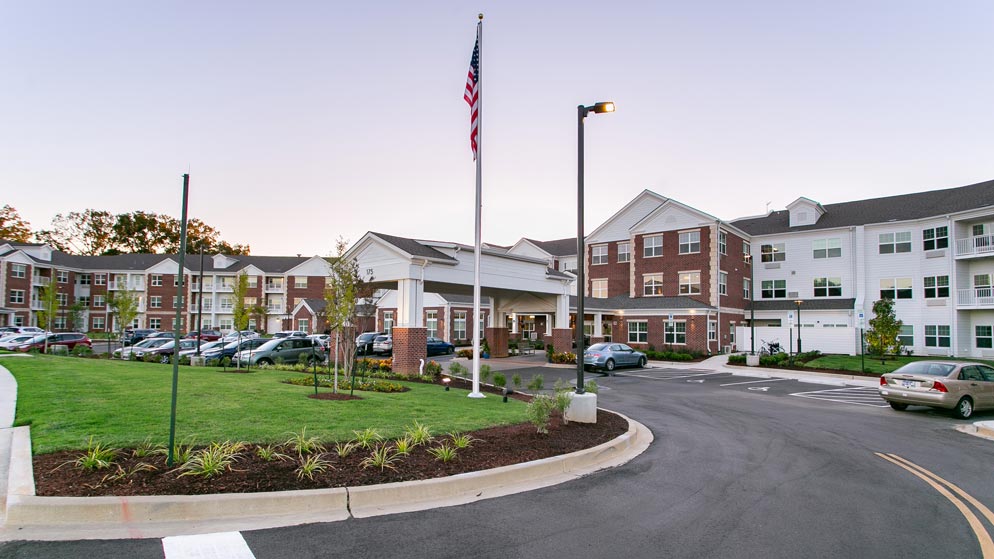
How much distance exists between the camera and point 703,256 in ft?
130

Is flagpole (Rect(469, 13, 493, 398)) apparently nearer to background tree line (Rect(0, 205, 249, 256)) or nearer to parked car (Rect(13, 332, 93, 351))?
parked car (Rect(13, 332, 93, 351))

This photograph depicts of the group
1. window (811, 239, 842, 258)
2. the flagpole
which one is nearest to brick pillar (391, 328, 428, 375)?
the flagpole

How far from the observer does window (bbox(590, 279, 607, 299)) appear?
155 feet

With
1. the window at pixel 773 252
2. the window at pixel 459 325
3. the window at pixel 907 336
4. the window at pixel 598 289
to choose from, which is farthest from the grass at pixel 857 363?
the window at pixel 459 325

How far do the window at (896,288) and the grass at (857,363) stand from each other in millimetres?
4703

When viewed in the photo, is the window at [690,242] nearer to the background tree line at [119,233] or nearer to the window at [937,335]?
the window at [937,335]

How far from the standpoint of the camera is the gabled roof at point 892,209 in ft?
117

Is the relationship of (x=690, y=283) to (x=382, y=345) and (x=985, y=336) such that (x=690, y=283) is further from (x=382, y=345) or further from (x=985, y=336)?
(x=382, y=345)

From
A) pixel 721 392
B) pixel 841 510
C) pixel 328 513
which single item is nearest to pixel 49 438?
pixel 328 513

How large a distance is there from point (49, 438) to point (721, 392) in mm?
19190

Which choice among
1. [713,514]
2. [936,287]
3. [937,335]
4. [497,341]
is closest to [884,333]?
[937,335]

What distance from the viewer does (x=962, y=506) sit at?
262 inches

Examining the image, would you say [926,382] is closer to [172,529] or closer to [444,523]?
[444,523]

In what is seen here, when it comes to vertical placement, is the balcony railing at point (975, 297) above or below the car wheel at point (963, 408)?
above
